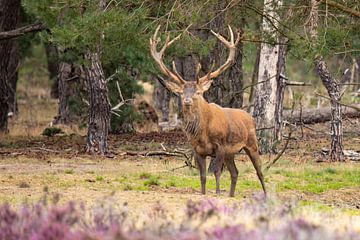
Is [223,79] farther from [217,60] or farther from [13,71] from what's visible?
[13,71]

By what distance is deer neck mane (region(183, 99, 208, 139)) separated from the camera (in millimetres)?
15430

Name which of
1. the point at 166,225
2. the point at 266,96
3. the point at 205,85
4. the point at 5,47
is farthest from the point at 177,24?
the point at 5,47

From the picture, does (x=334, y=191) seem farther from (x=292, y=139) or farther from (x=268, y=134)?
(x=292, y=139)

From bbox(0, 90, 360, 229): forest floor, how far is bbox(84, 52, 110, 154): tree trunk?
40 centimetres

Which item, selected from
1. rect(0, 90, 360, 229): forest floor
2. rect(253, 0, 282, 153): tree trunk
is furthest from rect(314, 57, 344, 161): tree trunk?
rect(253, 0, 282, 153): tree trunk

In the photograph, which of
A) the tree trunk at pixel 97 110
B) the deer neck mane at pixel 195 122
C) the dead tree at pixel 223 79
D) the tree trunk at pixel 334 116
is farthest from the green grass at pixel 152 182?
the tree trunk at pixel 334 116

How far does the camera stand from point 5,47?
28453 millimetres

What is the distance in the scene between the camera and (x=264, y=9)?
18.9m

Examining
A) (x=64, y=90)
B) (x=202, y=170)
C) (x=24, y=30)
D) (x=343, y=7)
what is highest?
(x=343, y=7)

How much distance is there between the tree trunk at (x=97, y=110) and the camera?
77.6 feet

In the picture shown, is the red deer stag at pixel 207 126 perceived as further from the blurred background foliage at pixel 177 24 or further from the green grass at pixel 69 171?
the green grass at pixel 69 171

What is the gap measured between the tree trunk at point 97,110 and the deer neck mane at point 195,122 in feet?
27.6

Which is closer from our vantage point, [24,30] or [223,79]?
[223,79]

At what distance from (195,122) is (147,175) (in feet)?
12.3
